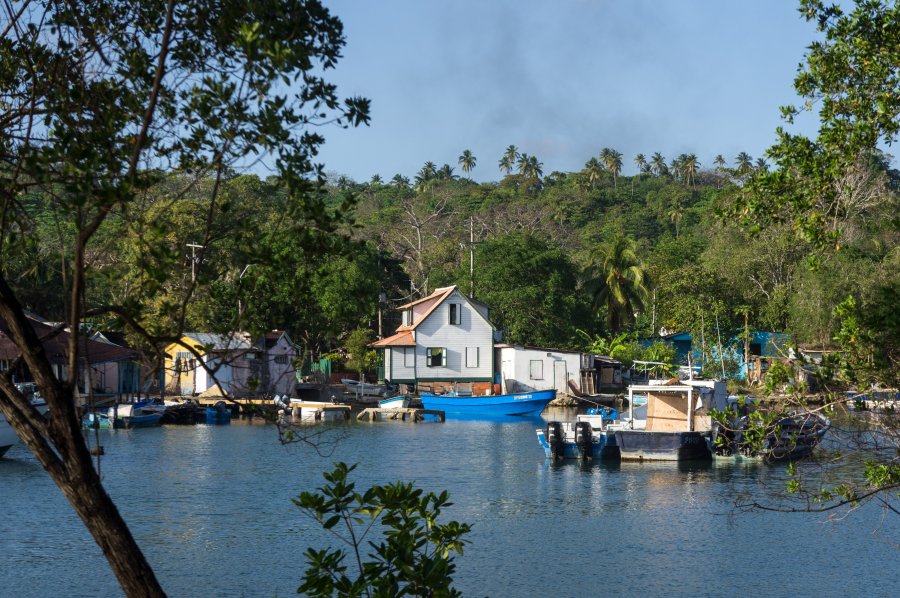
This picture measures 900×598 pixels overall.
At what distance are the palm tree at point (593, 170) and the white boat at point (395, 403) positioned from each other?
87.1 m

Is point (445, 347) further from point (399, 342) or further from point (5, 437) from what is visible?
point (5, 437)

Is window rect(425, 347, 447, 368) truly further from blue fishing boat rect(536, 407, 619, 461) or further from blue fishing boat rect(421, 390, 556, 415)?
blue fishing boat rect(536, 407, 619, 461)

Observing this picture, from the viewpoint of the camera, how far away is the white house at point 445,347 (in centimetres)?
6600

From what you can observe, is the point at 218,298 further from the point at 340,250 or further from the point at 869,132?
the point at 869,132

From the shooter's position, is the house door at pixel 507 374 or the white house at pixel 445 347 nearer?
the white house at pixel 445 347

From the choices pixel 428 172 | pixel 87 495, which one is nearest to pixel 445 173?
pixel 428 172

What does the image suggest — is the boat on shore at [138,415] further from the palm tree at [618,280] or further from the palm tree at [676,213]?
the palm tree at [676,213]

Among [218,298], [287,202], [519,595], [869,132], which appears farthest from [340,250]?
[519,595]

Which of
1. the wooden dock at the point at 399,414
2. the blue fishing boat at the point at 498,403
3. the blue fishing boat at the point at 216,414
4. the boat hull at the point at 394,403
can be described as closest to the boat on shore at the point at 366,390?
the boat hull at the point at 394,403

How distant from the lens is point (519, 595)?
64.0ft

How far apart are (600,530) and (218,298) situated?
59.5ft

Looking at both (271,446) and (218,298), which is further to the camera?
(271,446)

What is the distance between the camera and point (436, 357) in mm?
66625

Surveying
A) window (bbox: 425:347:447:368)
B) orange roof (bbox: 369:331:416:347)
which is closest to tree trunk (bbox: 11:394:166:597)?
orange roof (bbox: 369:331:416:347)
